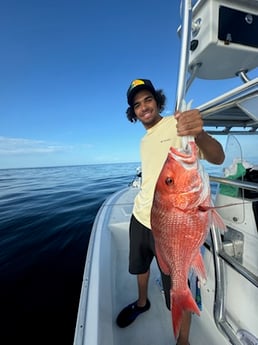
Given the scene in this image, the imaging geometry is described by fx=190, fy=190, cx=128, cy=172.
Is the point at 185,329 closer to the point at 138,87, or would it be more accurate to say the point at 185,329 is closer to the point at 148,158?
the point at 148,158

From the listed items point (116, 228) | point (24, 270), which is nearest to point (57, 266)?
point (24, 270)

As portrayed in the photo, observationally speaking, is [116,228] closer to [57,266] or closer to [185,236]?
[57,266]

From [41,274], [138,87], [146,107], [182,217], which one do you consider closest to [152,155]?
[146,107]

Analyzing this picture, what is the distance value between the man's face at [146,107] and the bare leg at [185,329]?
1440 millimetres

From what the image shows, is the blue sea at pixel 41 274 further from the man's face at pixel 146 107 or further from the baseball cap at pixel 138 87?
the baseball cap at pixel 138 87

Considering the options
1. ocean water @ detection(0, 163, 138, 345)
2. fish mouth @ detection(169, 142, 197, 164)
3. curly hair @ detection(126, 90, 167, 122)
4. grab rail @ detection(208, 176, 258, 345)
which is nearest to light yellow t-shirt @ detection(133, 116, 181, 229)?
curly hair @ detection(126, 90, 167, 122)

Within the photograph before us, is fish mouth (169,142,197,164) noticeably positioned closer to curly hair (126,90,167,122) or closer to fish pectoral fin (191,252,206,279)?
fish pectoral fin (191,252,206,279)

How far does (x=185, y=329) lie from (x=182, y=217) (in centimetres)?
111

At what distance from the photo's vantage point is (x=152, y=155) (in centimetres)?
142

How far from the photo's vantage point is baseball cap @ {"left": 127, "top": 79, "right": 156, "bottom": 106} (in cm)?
145

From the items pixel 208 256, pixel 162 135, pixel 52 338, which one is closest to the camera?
pixel 162 135

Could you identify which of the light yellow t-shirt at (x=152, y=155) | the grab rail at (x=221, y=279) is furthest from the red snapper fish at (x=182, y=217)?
the light yellow t-shirt at (x=152, y=155)

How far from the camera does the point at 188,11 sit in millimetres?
936

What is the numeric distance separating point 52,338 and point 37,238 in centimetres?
248
